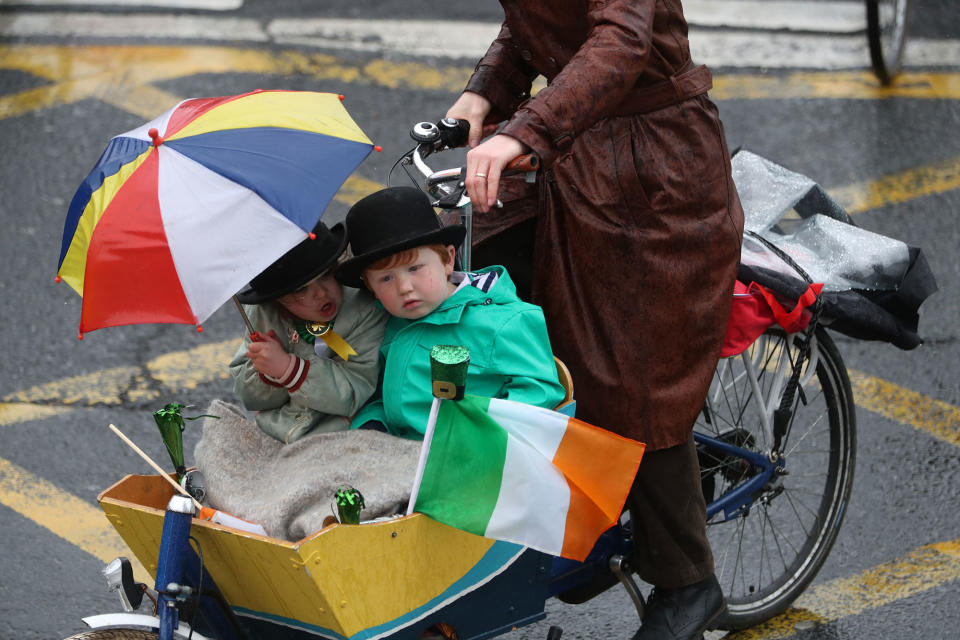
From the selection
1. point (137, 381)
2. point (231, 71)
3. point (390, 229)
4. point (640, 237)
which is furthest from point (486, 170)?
point (231, 71)

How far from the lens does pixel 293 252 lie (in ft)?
8.39

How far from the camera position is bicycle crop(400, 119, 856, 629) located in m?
3.35

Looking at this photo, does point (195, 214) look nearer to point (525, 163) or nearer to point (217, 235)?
point (217, 235)

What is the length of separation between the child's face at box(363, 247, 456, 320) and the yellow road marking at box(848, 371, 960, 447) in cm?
237

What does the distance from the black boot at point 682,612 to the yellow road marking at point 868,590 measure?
51 centimetres

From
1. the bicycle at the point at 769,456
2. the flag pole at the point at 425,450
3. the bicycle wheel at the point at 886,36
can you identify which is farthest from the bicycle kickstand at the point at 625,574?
the bicycle wheel at the point at 886,36

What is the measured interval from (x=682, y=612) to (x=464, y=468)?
40.7 inches

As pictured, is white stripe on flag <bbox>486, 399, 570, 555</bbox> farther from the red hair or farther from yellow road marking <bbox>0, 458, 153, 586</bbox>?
yellow road marking <bbox>0, 458, 153, 586</bbox>

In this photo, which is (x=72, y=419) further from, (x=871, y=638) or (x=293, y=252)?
(x=871, y=638)

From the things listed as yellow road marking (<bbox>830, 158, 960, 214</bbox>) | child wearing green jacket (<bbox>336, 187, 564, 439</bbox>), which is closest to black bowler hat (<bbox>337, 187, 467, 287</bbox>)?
child wearing green jacket (<bbox>336, 187, 564, 439</bbox>)

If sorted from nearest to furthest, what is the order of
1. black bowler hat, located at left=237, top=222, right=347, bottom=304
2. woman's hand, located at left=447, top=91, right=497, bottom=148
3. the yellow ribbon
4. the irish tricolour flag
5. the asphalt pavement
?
1. the irish tricolour flag
2. black bowler hat, located at left=237, top=222, right=347, bottom=304
3. the yellow ribbon
4. woman's hand, located at left=447, top=91, right=497, bottom=148
5. the asphalt pavement

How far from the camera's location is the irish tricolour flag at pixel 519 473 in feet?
7.64

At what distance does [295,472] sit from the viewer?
2.53 m

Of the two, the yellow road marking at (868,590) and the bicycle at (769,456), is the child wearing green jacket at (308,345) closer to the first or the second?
the bicycle at (769,456)
